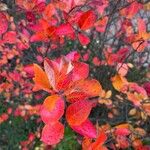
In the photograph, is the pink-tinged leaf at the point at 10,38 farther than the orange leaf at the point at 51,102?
→ Yes

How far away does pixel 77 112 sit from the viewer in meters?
0.89

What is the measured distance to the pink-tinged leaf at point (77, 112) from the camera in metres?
0.89

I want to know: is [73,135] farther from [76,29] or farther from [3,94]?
[76,29]

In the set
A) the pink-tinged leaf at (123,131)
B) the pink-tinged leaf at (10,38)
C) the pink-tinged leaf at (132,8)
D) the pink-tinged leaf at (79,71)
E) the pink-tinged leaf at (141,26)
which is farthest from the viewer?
the pink-tinged leaf at (132,8)

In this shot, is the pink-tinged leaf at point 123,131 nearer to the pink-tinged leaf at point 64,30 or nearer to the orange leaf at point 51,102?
the pink-tinged leaf at point 64,30

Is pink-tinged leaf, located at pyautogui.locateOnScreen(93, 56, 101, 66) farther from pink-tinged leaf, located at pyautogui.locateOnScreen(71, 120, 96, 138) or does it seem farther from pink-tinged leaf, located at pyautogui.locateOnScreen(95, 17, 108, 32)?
pink-tinged leaf, located at pyautogui.locateOnScreen(71, 120, 96, 138)

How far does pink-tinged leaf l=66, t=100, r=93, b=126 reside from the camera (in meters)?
0.89

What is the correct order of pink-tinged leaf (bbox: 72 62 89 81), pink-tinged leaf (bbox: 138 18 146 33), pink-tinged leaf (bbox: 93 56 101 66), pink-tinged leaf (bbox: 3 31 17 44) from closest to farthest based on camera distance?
1. pink-tinged leaf (bbox: 72 62 89 81)
2. pink-tinged leaf (bbox: 138 18 146 33)
3. pink-tinged leaf (bbox: 3 31 17 44)
4. pink-tinged leaf (bbox: 93 56 101 66)

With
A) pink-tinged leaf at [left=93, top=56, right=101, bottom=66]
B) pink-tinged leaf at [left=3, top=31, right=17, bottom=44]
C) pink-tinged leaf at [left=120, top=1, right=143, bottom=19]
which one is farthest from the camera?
pink-tinged leaf at [left=93, top=56, right=101, bottom=66]

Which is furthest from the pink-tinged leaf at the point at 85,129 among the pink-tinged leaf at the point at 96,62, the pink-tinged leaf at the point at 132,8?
the pink-tinged leaf at the point at 96,62

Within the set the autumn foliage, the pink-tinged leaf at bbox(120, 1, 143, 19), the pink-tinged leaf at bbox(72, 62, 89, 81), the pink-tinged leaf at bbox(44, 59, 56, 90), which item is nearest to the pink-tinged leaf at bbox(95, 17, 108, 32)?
the autumn foliage

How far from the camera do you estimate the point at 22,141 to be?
2.75 meters

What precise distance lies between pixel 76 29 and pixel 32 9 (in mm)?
196

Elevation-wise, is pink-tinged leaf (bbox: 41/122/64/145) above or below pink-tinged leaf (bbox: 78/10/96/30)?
below
